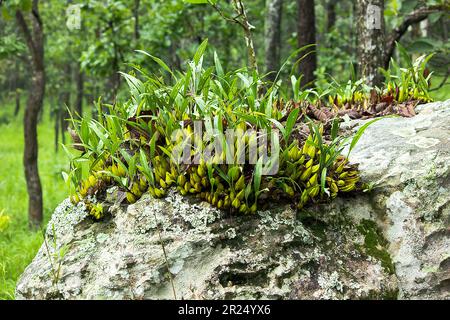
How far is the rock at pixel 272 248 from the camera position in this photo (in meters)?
2.21

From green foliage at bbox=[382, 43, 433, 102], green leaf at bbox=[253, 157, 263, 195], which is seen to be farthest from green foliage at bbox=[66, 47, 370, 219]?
green foliage at bbox=[382, 43, 433, 102]

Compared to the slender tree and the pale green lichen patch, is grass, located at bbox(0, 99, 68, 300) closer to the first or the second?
the pale green lichen patch

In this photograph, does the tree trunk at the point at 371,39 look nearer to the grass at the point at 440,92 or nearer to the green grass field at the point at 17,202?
the grass at the point at 440,92

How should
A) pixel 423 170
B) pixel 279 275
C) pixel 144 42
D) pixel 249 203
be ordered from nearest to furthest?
pixel 279 275 → pixel 249 203 → pixel 423 170 → pixel 144 42

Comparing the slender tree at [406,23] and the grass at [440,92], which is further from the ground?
the slender tree at [406,23]

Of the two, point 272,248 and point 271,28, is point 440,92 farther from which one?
point 272,248

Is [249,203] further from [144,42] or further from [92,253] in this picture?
[144,42]

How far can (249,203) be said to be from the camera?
93.4 inches

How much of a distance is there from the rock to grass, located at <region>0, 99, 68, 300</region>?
1.22 m

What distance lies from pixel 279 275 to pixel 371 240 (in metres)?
0.58

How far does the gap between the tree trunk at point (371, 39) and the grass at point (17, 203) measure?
3.43 m

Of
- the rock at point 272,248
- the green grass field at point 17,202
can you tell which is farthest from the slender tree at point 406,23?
the rock at point 272,248
